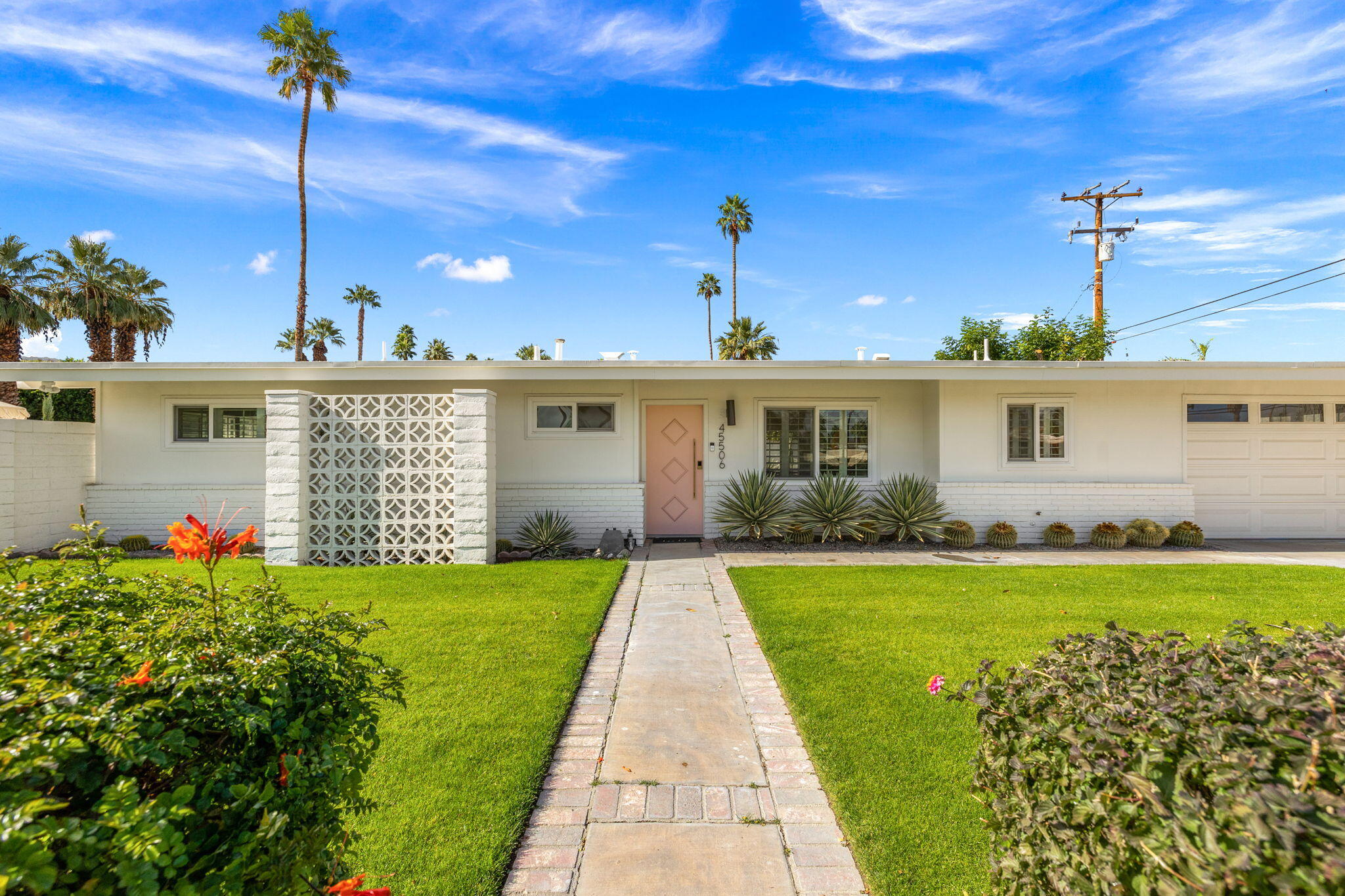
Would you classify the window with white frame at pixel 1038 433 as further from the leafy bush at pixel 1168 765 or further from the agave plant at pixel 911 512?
the leafy bush at pixel 1168 765

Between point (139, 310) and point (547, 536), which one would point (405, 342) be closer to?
point (139, 310)

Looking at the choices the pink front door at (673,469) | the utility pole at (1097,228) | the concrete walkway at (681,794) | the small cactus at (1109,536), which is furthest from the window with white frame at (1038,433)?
the utility pole at (1097,228)

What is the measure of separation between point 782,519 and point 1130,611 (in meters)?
5.12

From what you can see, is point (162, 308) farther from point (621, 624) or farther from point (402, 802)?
point (402, 802)

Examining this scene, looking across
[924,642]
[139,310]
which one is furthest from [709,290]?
[924,642]

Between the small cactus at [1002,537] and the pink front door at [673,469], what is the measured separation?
4.95 m

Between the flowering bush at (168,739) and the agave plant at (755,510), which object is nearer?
the flowering bush at (168,739)

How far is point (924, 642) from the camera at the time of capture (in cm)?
502

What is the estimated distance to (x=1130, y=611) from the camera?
597 centimetres

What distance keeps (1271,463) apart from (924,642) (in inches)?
420

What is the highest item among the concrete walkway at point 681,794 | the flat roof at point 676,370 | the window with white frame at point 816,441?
the flat roof at point 676,370

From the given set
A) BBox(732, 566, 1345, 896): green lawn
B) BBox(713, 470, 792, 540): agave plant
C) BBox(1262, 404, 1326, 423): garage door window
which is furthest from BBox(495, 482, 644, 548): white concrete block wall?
BBox(1262, 404, 1326, 423): garage door window

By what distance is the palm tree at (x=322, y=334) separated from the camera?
35125 millimetres

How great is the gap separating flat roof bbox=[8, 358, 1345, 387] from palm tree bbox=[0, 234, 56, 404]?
6.73 m
